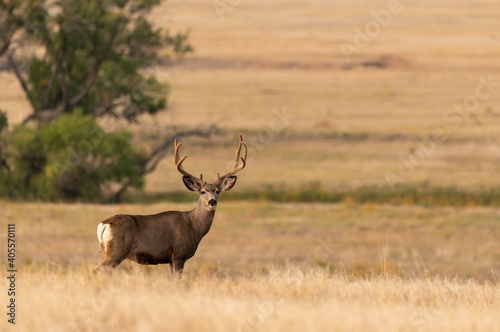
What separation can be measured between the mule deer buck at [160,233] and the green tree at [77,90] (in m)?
26.3

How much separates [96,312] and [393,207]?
25.5 metres

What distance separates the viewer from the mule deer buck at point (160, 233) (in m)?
10.7

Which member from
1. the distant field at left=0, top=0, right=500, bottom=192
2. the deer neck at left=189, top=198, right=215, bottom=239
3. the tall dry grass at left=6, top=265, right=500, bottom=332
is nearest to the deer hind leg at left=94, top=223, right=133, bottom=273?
the tall dry grass at left=6, top=265, right=500, bottom=332

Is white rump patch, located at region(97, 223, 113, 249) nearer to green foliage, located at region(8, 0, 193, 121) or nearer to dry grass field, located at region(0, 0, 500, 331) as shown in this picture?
dry grass field, located at region(0, 0, 500, 331)

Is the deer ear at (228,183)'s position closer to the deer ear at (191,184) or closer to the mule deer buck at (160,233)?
the mule deer buck at (160,233)

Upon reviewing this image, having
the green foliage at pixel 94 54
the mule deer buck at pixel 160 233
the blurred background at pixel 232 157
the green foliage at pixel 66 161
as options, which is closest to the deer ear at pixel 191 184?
the mule deer buck at pixel 160 233

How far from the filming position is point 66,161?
37281 millimetres

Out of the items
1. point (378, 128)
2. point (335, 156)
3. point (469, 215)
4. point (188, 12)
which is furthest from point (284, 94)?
point (188, 12)

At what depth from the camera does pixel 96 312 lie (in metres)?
9.40

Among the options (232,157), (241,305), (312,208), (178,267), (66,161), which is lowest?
(232,157)

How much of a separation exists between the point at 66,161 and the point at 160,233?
26884mm

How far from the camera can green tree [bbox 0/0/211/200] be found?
123 ft

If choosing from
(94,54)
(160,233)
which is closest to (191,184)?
(160,233)

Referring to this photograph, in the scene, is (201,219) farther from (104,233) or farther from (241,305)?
(241,305)
